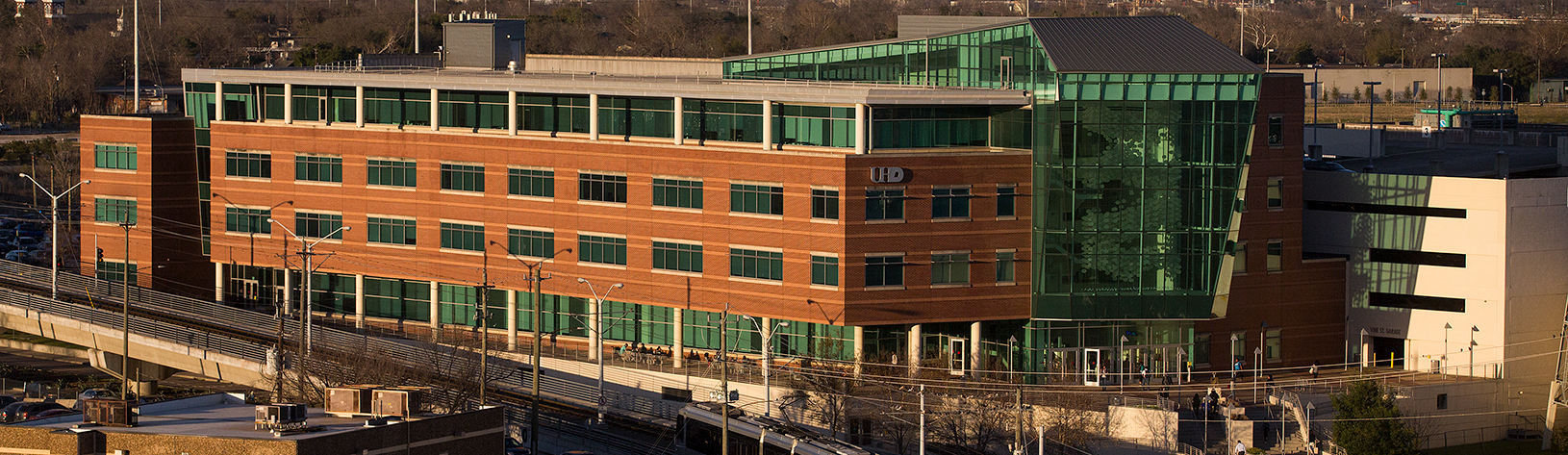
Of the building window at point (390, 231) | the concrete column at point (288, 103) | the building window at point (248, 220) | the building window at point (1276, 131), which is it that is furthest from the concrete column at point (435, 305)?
the building window at point (1276, 131)

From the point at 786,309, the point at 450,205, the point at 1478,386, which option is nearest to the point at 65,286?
the point at 450,205

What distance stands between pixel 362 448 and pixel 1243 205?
51.1 meters

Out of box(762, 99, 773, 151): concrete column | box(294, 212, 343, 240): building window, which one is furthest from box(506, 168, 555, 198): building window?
box(762, 99, 773, 151): concrete column

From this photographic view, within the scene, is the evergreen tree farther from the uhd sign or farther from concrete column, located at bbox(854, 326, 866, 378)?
the uhd sign

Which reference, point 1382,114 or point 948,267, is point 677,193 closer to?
point 948,267

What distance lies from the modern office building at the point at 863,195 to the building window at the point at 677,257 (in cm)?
11

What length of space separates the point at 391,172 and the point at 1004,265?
31.9m

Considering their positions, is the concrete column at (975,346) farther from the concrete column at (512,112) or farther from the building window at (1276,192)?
the concrete column at (512,112)

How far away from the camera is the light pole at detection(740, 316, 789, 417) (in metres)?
88.1

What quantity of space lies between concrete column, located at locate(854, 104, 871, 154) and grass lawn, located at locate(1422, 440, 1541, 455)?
28.1 meters

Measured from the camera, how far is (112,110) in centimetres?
18412

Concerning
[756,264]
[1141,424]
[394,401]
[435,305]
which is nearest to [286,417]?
[394,401]

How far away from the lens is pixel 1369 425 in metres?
85.4

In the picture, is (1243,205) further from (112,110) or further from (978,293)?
(112,110)
